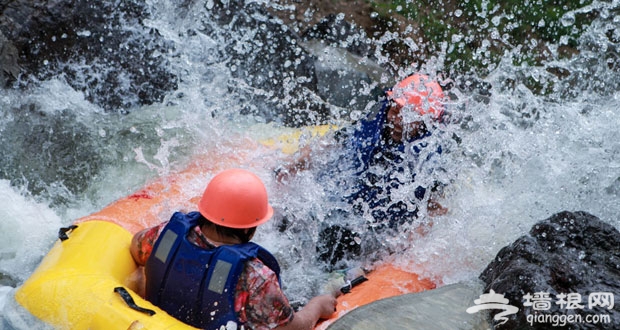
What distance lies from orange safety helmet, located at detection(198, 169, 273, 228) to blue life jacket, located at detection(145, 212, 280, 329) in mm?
109

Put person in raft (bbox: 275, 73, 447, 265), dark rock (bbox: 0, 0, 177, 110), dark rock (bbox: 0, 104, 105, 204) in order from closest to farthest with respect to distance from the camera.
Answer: person in raft (bbox: 275, 73, 447, 265), dark rock (bbox: 0, 104, 105, 204), dark rock (bbox: 0, 0, 177, 110)

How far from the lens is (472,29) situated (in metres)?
8.47

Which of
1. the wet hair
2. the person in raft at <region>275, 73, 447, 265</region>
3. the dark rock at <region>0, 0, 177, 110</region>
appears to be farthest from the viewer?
the dark rock at <region>0, 0, 177, 110</region>

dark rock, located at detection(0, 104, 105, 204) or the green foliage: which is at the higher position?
the green foliage

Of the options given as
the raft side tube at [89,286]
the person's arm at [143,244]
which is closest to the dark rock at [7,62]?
the raft side tube at [89,286]

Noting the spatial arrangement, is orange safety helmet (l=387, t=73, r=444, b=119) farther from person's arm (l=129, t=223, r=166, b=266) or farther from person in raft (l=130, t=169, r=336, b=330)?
person's arm (l=129, t=223, r=166, b=266)

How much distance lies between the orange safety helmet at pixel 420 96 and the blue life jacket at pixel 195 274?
60.5 inches

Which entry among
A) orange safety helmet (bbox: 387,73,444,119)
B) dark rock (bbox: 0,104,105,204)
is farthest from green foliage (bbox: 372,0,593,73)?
dark rock (bbox: 0,104,105,204)

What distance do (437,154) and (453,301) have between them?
115 cm

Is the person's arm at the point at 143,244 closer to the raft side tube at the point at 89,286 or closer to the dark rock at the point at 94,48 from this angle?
the raft side tube at the point at 89,286

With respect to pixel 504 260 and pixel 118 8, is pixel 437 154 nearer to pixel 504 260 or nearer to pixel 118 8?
pixel 504 260

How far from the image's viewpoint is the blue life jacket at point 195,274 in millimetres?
3053

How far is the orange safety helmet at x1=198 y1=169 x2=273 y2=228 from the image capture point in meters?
3.15

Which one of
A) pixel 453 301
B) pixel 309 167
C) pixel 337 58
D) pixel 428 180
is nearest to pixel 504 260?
pixel 453 301
